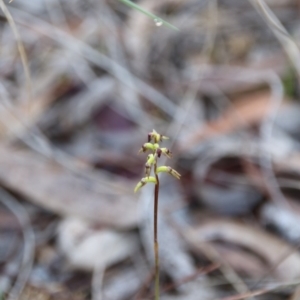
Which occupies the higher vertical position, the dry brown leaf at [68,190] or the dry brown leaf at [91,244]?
the dry brown leaf at [68,190]

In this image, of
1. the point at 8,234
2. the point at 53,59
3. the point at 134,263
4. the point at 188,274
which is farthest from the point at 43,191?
the point at 53,59

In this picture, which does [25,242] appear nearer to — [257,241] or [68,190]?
[68,190]

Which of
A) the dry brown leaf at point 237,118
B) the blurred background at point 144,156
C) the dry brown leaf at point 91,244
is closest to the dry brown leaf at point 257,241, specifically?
the blurred background at point 144,156

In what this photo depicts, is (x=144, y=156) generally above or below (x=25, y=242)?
above

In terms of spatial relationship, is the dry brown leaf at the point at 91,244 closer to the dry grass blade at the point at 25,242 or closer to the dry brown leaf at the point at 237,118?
the dry grass blade at the point at 25,242

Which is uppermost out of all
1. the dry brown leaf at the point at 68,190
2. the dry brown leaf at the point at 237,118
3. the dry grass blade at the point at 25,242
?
the dry brown leaf at the point at 237,118

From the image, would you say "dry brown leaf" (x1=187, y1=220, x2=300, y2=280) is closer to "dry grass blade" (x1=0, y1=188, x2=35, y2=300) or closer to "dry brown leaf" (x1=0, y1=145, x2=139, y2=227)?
"dry brown leaf" (x1=0, y1=145, x2=139, y2=227)

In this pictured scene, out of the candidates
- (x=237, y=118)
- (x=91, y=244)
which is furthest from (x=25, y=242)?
(x=237, y=118)

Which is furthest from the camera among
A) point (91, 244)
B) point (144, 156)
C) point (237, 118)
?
point (237, 118)

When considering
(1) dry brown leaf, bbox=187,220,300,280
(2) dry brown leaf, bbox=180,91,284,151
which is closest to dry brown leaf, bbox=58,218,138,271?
(1) dry brown leaf, bbox=187,220,300,280
